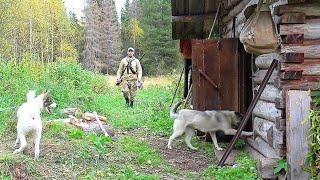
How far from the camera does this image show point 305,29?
5805 millimetres

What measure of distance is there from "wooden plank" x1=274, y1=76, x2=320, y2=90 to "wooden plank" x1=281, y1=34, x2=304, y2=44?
478 mm

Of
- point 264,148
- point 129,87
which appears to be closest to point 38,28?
point 129,87

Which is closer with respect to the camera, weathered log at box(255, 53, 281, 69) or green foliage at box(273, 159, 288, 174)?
green foliage at box(273, 159, 288, 174)

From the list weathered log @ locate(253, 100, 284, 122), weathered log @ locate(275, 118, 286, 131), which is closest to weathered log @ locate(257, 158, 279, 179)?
weathered log @ locate(275, 118, 286, 131)

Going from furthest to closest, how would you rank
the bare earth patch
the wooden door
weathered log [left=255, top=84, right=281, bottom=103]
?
the wooden door, the bare earth patch, weathered log [left=255, top=84, right=281, bottom=103]

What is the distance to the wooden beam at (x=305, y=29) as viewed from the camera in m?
5.75

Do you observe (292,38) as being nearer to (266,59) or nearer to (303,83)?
(303,83)

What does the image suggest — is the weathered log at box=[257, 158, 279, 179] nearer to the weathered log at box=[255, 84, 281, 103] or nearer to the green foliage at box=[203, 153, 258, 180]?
the green foliage at box=[203, 153, 258, 180]

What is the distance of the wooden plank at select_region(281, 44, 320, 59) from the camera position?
577cm

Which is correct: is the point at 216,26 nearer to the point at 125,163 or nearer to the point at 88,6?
the point at 125,163

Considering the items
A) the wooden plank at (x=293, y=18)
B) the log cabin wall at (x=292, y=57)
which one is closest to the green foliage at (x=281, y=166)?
the log cabin wall at (x=292, y=57)

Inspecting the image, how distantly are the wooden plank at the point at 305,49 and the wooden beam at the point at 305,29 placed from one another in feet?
0.42

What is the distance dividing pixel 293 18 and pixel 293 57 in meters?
0.49

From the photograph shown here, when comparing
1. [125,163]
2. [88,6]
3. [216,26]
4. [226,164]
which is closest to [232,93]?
[226,164]
